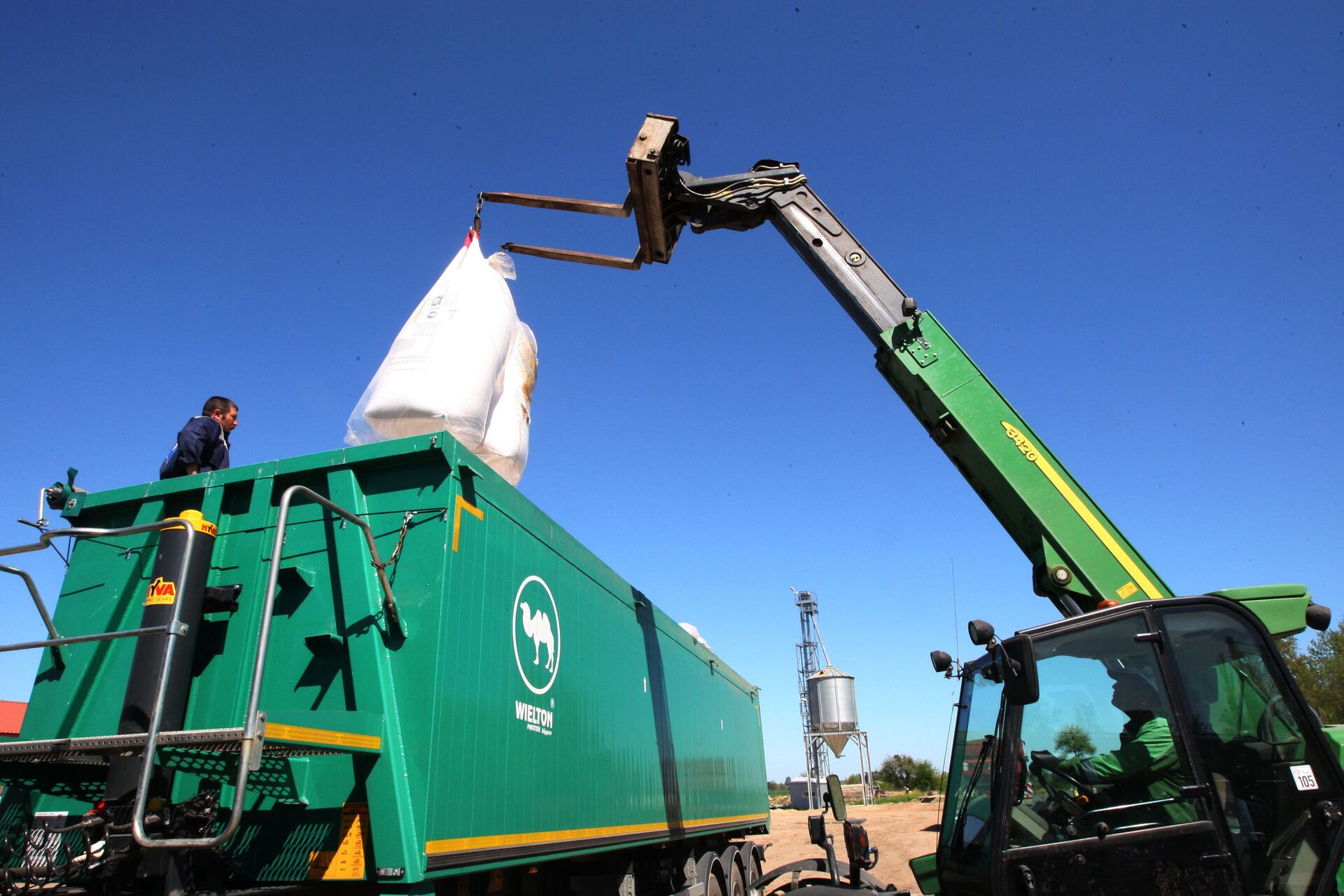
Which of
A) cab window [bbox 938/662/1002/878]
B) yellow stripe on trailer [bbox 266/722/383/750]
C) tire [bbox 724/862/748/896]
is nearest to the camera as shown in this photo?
yellow stripe on trailer [bbox 266/722/383/750]

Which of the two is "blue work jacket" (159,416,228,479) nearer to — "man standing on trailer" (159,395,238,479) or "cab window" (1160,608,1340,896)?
"man standing on trailer" (159,395,238,479)

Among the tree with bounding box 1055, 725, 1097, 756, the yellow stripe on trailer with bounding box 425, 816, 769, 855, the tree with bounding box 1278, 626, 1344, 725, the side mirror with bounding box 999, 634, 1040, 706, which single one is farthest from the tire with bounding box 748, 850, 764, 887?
the tree with bounding box 1278, 626, 1344, 725

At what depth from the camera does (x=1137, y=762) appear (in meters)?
3.02

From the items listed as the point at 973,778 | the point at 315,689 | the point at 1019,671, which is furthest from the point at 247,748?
the point at 973,778

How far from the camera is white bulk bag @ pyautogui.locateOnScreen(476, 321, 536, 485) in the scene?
4.38 metres

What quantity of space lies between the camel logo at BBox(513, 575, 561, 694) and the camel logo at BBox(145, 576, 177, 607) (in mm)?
1463

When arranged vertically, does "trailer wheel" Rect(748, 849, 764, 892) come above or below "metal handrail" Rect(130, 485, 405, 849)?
below

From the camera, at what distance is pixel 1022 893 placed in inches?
118

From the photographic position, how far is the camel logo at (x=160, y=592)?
10.3 feet

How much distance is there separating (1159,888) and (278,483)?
3.92 meters

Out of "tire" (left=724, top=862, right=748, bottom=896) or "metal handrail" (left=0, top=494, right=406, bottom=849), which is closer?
"metal handrail" (left=0, top=494, right=406, bottom=849)

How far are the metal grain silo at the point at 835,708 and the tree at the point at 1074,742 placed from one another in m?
22.4

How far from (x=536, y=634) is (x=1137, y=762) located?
276cm

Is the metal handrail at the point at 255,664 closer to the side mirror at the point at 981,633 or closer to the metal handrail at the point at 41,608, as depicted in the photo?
the metal handrail at the point at 41,608
